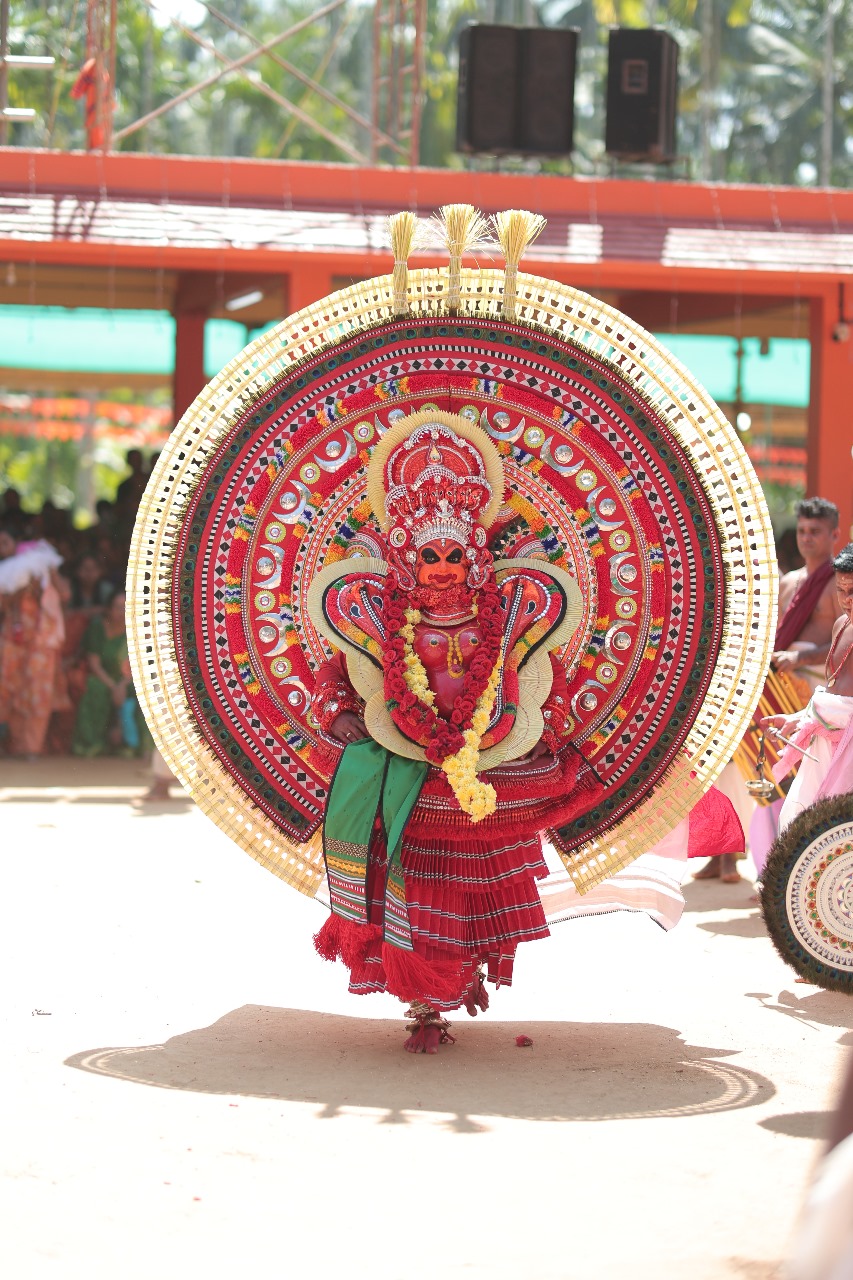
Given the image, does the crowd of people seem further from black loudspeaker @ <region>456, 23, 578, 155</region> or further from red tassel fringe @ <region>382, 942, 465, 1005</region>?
red tassel fringe @ <region>382, 942, 465, 1005</region>

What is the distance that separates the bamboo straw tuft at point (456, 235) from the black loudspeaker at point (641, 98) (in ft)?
31.6

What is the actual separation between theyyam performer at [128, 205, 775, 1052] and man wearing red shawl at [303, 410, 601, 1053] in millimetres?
13

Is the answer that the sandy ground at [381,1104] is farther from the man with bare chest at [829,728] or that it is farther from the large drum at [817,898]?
the man with bare chest at [829,728]

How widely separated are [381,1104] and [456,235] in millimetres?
2683

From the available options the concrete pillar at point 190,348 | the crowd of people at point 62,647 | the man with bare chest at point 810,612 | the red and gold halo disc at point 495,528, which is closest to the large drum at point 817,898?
the red and gold halo disc at point 495,528

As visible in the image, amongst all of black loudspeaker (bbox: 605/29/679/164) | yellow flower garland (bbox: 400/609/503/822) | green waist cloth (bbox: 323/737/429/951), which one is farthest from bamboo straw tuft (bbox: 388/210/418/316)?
black loudspeaker (bbox: 605/29/679/164)

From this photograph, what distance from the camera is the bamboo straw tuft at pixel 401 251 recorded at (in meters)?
5.52

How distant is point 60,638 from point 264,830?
22.9ft

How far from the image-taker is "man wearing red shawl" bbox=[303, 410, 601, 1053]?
5203 millimetres

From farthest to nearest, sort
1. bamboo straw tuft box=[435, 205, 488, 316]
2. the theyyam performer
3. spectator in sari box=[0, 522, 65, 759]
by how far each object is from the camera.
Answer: spectator in sari box=[0, 522, 65, 759] → bamboo straw tuft box=[435, 205, 488, 316] → the theyyam performer

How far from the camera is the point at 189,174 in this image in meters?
12.0

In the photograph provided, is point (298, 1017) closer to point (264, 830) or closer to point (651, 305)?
point (264, 830)

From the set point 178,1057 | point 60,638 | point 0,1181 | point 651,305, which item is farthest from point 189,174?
point 0,1181

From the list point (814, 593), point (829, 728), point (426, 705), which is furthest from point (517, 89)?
point (426, 705)
